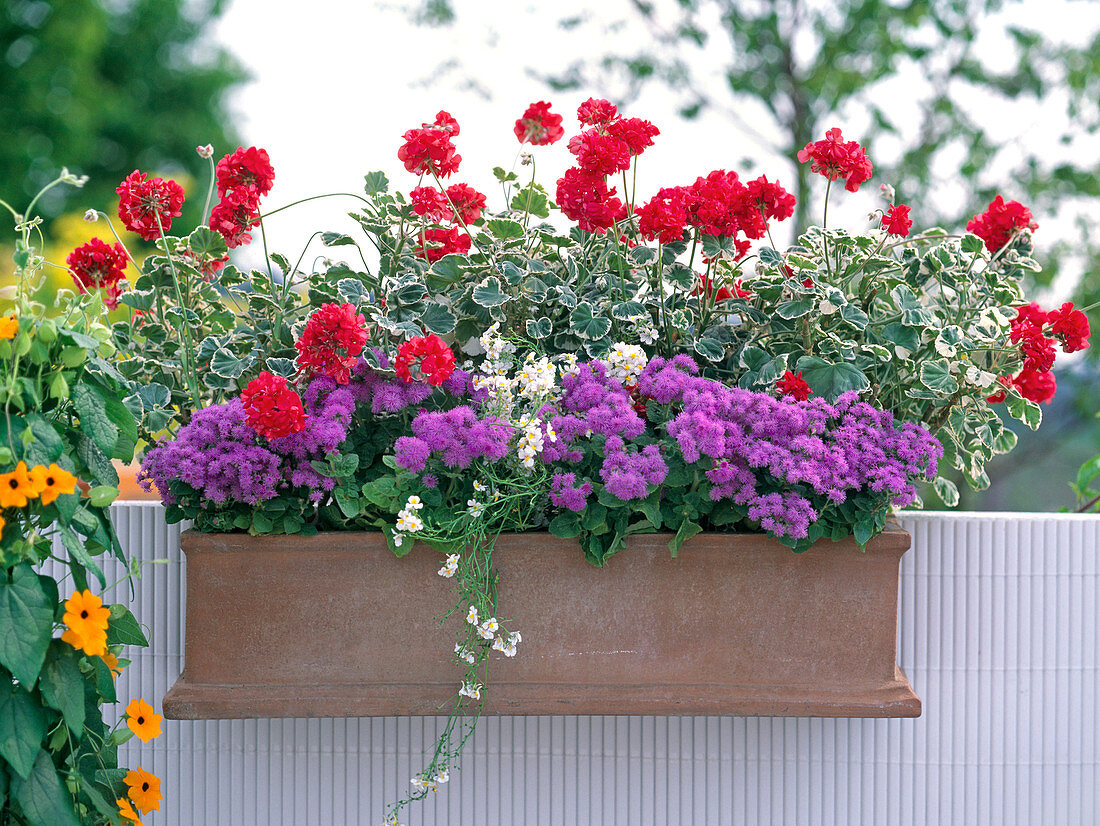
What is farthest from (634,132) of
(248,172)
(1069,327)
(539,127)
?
(1069,327)

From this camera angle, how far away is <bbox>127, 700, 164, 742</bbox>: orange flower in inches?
36.5

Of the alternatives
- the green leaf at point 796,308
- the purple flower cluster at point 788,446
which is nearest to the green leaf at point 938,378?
the purple flower cluster at point 788,446

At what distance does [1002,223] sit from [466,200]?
0.77 meters

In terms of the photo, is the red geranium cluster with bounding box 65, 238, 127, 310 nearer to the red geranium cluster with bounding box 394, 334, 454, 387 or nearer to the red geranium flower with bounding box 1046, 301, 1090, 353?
the red geranium cluster with bounding box 394, 334, 454, 387

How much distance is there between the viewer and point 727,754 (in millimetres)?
1125

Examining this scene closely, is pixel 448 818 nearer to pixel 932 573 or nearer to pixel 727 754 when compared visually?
pixel 727 754

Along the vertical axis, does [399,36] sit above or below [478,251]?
above

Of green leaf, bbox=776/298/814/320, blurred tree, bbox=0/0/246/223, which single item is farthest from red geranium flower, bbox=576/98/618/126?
blurred tree, bbox=0/0/246/223

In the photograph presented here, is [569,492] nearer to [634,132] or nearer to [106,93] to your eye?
[634,132]

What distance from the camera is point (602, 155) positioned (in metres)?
1.02

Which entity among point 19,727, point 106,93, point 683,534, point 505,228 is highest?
point 106,93

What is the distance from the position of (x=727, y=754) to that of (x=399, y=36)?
12.2ft

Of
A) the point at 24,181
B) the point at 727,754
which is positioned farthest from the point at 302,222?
the point at 24,181

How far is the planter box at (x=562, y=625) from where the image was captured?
0.95 m
